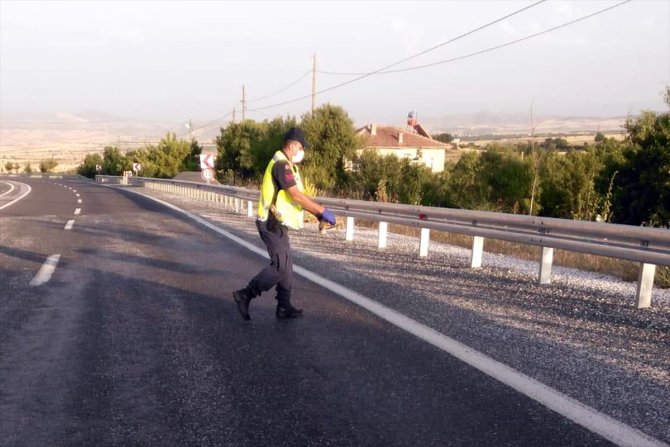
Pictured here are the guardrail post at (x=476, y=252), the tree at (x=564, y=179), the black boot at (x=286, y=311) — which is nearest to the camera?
Answer: the black boot at (x=286, y=311)

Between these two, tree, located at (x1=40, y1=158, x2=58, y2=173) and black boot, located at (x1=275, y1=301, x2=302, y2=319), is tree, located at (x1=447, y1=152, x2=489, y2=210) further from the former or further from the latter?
tree, located at (x1=40, y1=158, x2=58, y2=173)

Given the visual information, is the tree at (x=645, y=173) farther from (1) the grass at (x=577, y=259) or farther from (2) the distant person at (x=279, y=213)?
(2) the distant person at (x=279, y=213)

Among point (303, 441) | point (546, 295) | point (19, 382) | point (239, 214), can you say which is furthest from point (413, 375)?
point (239, 214)

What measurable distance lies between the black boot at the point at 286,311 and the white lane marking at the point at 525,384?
0.80 metres

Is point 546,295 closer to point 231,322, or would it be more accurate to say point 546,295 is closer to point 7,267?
point 231,322

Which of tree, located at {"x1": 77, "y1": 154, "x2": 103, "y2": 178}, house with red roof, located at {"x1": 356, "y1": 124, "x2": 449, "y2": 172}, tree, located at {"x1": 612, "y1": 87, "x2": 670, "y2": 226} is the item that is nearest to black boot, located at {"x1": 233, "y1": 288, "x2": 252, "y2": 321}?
tree, located at {"x1": 612, "y1": 87, "x2": 670, "y2": 226}

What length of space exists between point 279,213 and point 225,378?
1.96 metres

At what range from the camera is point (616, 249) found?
23.0 feet

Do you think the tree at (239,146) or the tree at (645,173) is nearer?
the tree at (645,173)

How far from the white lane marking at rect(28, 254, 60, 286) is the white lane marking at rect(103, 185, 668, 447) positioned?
4029 millimetres

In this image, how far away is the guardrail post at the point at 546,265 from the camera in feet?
26.3

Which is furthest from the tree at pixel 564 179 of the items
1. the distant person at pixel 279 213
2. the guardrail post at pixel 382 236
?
the distant person at pixel 279 213

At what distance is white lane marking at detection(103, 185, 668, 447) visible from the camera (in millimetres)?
3582

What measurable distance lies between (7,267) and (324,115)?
25652 millimetres
